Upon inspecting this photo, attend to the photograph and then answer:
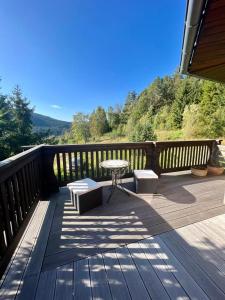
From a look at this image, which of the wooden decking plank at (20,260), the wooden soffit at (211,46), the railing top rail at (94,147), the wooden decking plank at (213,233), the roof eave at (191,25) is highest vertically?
the wooden soffit at (211,46)

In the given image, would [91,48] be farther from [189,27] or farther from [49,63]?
[189,27]

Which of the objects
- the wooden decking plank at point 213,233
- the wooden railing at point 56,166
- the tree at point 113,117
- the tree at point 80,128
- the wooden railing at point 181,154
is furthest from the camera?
the tree at point 113,117

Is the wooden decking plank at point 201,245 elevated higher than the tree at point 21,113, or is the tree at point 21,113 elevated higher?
the tree at point 21,113

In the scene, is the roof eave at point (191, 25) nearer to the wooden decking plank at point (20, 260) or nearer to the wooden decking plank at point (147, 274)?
the wooden decking plank at point (147, 274)

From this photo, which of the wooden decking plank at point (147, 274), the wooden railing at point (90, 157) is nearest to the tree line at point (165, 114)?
the wooden railing at point (90, 157)

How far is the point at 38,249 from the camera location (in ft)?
5.82

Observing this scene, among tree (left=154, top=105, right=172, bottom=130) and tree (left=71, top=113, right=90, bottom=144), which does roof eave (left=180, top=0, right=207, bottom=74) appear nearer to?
tree (left=154, top=105, right=172, bottom=130)

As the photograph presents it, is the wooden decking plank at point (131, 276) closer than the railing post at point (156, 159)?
Yes

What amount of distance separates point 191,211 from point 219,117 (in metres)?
6.71

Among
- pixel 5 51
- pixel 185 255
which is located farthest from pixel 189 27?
pixel 5 51

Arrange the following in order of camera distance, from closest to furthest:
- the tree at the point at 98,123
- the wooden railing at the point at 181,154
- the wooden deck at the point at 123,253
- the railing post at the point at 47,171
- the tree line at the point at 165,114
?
the wooden deck at the point at 123,253 < the railing post at the point at 47,171 < the wooden railing at the point at 181,154 < the tree line at the point at 165,114 < the tree at the point at 98,123

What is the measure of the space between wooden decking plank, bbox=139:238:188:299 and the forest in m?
6.92

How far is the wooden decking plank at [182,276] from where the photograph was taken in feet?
4.22

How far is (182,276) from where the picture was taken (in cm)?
144
